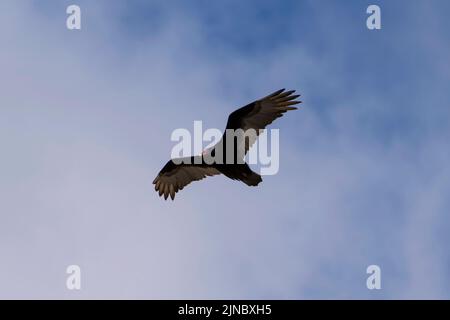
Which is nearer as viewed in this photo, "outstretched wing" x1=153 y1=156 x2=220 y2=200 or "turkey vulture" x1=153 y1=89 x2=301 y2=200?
"turkey vulture" x1=153 y1=89 x2=301 y2=200

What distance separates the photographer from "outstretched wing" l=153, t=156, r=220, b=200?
1948cm

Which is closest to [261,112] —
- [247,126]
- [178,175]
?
[247,126]

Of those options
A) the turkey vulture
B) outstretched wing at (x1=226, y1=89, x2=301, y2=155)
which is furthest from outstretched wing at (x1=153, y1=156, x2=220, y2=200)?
outstretched wing at (x1=226, y1=89, x2=301, y2=155)

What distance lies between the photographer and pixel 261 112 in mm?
17906

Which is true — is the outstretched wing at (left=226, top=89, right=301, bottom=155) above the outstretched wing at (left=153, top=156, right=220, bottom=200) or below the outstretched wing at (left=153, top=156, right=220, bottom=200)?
above

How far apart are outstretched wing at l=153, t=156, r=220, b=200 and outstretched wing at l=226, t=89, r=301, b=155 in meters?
1.92

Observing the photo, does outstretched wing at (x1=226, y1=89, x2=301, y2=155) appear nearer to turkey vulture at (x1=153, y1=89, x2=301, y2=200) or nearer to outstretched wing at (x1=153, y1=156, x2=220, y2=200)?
turkey vulture at (x1=153, y1=89, x2=301, y2=200)

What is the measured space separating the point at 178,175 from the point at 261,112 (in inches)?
139

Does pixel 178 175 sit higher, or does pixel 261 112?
pixel 261 112

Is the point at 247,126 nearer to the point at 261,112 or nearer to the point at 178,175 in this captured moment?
the point at 261,112
